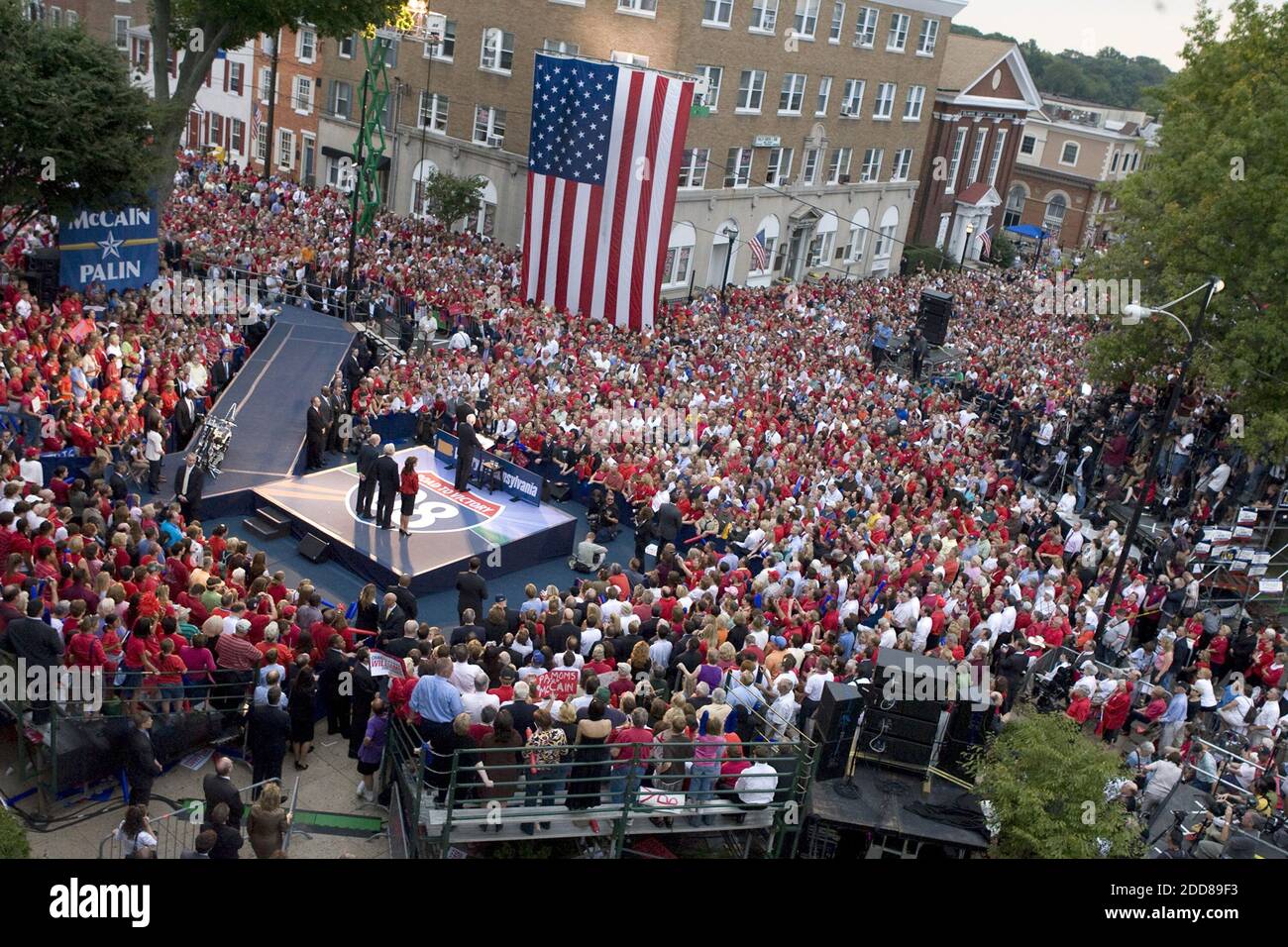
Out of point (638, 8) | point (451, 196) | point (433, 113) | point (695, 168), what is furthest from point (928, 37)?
point (451, 196)

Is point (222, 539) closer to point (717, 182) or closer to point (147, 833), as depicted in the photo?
point (147, 833)

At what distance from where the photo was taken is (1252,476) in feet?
85.0

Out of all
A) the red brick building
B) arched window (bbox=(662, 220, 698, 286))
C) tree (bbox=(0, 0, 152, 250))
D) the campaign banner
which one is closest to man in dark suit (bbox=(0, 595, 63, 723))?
the campaign banner

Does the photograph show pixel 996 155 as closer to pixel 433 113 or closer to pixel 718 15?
pixel 718 15

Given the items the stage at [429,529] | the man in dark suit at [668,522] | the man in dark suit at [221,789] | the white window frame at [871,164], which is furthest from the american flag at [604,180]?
the white window frame at [871,164]

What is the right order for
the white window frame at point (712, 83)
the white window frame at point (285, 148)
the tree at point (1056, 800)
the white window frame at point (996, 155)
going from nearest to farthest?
the tree at point (1056, 800) → the white window frame at point (712, 83) → the white window frame at point (285, 148) → the white window frame at point (996, 155)

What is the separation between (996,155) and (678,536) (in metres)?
45.4

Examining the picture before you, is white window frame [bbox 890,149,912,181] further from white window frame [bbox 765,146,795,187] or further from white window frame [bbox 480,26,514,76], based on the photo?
white window frame [bbox 480,26,514,76]

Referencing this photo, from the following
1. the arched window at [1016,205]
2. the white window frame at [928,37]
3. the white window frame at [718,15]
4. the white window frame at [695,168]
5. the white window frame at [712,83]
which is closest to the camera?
the white window frame at [718,15]

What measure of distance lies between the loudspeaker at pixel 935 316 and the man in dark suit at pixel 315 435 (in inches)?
833

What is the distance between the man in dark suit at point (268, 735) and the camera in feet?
35.3

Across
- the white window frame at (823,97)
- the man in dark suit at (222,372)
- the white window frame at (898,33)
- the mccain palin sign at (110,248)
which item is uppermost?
the white window frame at (898,33)

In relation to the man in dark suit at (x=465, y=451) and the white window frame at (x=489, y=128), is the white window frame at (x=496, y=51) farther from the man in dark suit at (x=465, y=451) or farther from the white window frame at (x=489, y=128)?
the man in dark suit at (x=465, y=451)

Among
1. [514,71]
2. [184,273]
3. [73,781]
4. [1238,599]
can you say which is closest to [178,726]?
[73,781]
